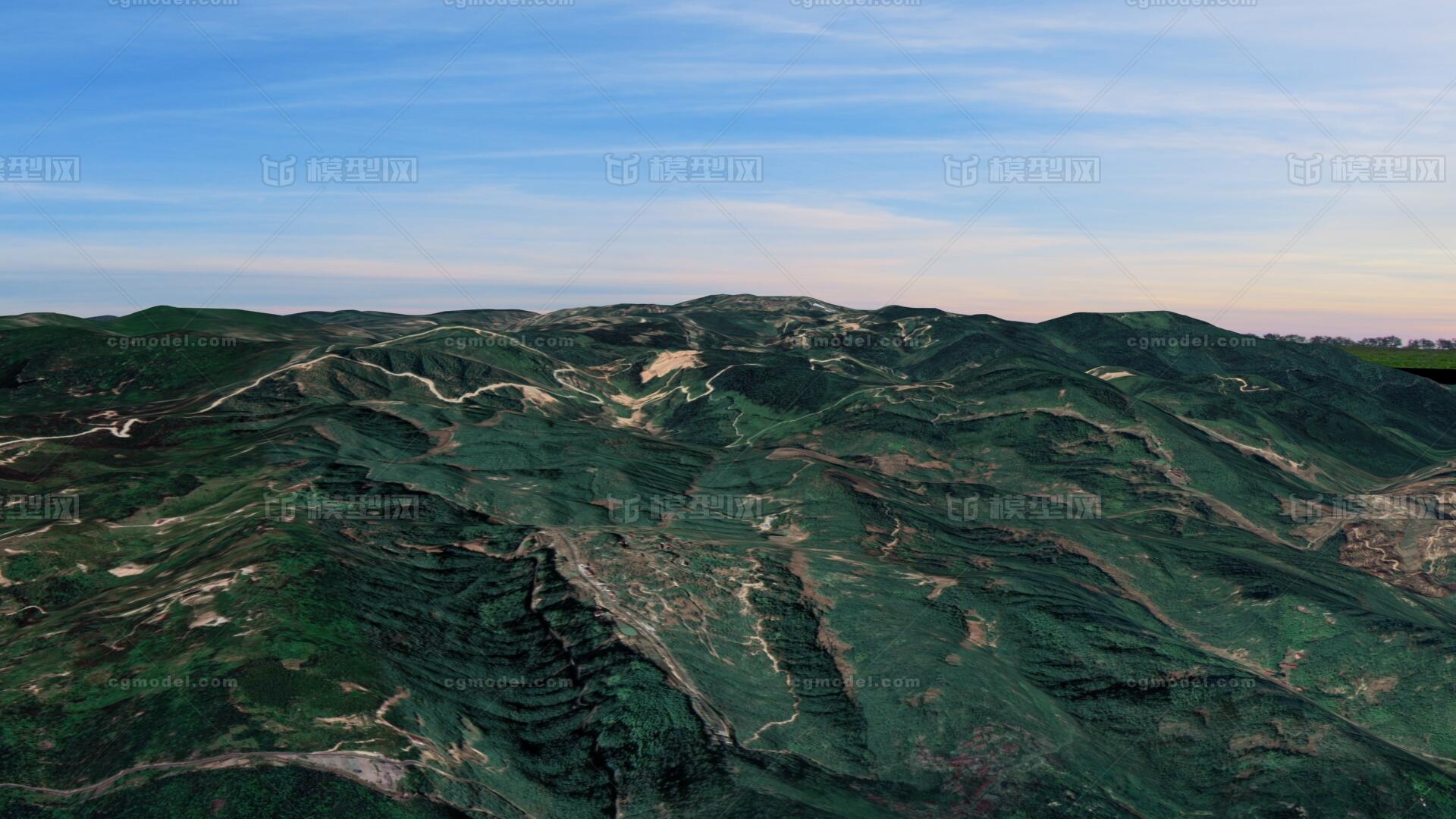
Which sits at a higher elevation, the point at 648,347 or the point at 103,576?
the point at 648,347

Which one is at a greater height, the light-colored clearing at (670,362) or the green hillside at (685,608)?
the light-colored clearing at (670,362)

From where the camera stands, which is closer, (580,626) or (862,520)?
(580,626)

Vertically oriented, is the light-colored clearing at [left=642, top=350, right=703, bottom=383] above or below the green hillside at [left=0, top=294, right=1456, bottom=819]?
above

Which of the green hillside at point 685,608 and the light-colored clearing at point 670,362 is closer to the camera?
the green hillside at point 685,608

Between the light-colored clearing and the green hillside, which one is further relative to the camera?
the light-colored clearing

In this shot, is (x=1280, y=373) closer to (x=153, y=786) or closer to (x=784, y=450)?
(x=784, y=450)

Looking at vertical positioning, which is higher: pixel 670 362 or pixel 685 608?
pixel 670 362

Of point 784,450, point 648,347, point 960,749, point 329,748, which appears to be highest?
point 648,347

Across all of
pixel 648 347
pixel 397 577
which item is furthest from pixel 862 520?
pixel 648 347

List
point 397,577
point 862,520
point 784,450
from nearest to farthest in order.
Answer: point 397,577 < point 862,520 < point 784,450

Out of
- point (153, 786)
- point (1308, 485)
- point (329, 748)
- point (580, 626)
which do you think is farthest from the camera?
point (1308, 485)

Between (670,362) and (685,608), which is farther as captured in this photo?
(670,362)
